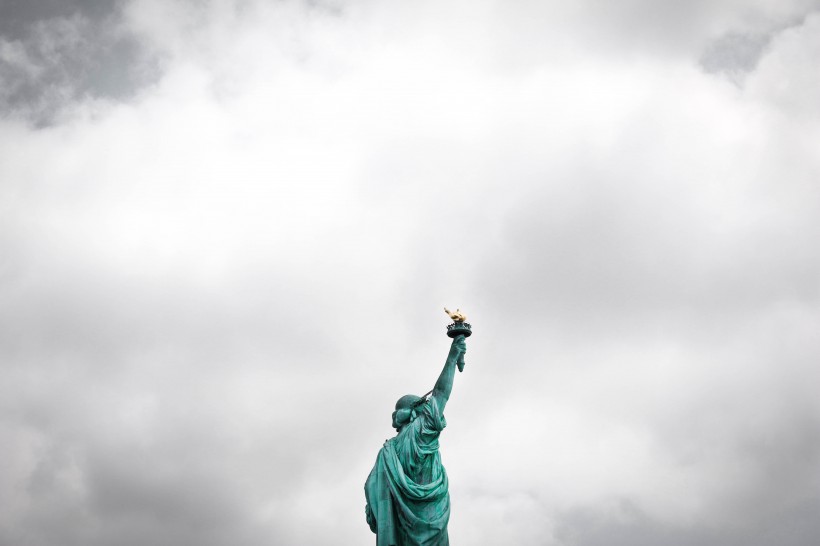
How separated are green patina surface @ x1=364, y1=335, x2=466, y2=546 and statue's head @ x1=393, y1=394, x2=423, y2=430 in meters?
0.05

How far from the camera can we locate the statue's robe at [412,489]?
19.2 metres

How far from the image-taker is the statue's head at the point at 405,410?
20920 mm

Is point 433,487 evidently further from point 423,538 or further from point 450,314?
point 450,314

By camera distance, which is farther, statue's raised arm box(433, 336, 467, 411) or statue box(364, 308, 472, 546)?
statue's raised arm box(433, 336, 467, 411)

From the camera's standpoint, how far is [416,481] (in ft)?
65.3

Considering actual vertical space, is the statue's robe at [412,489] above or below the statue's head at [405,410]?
below

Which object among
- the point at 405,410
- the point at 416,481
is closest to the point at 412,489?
the point at 416,481

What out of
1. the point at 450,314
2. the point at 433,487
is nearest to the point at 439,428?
the point at 433,487

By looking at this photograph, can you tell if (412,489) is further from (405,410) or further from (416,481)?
(405,410)

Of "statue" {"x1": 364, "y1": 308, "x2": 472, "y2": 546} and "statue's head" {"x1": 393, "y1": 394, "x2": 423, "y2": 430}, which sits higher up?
"statue's head" {"x1": 393, "y1": 394, "x2": 423, "y2": 430}

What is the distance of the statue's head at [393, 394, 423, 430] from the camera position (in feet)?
68.6

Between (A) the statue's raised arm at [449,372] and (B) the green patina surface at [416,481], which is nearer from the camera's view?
(B) the green patina surface at [416,481]

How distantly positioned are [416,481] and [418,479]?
8 cm

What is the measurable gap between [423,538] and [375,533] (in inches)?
60.3
